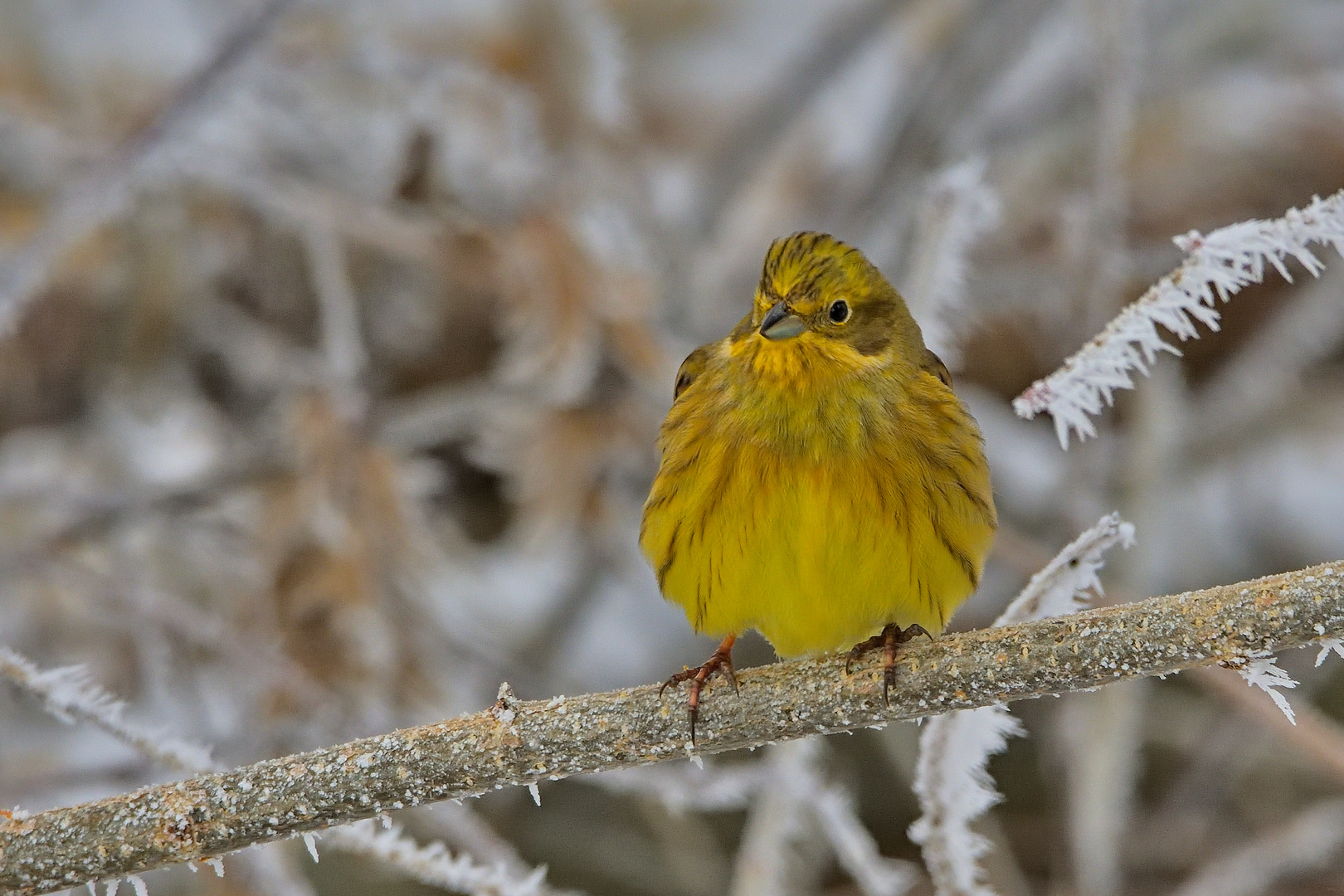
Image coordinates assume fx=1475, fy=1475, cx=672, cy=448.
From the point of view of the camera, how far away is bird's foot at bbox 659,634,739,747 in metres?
2.12

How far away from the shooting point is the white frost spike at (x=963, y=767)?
2166 millimetres

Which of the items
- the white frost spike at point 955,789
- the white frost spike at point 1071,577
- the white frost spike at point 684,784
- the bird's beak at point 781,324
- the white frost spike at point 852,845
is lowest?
the white frost spike at point 955,789

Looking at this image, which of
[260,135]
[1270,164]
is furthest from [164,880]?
[1270,164]

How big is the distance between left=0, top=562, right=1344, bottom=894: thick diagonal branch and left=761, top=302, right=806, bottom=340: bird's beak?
0.87m

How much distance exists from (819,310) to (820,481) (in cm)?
39

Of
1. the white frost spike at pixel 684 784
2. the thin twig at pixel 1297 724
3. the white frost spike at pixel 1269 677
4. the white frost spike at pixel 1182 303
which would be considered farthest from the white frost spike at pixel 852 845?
the white frost spike at pixel 1182 303

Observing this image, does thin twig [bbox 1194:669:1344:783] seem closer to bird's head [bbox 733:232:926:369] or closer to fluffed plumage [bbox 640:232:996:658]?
fluffed plumage [bbox 640:232:996:658]

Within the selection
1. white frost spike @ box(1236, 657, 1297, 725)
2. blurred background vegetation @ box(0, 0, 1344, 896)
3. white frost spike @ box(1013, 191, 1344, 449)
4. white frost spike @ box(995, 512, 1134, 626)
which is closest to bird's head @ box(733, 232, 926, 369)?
blurred background vegetation @ box(0, 0, 1344, 896)

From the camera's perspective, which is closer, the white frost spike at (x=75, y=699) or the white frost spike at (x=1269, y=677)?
the white frost spike at (x=1269, y=677)

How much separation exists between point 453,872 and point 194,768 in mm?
415

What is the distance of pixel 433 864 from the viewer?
2.14m

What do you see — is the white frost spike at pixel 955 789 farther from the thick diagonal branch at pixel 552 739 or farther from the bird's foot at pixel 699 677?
the bird's foot at pixel 699 677

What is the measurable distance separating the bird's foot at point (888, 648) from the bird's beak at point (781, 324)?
0.59 m

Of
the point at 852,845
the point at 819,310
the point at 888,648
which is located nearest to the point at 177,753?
the point at 888,648
